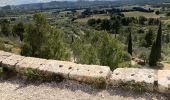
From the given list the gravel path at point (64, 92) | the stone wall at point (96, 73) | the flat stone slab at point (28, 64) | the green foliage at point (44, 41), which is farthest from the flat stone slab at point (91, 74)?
the green foliage at point (44, 41)

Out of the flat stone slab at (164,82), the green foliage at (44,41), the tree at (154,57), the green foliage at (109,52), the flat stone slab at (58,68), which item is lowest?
the tree at (154,57)

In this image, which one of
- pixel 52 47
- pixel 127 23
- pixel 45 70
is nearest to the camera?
pixel 45 70

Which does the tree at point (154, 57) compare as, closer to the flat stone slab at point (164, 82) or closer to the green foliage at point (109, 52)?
the green foliage at point (109, 52)

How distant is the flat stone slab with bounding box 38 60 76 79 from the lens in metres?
8.03

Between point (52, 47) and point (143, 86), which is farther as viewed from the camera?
point (52, 47)

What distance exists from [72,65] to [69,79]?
595 millimetres

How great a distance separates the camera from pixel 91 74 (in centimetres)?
775

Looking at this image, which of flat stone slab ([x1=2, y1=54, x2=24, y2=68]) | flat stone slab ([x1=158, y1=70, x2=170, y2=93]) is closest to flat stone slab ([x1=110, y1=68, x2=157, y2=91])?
flat stone slab ([x1=158, y1=70, x2=170, y2=93])

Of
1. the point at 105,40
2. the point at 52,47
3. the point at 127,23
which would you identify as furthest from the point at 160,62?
the point at 127,23

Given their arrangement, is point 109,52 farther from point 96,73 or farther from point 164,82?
point 164,82

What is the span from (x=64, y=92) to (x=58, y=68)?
109 centimetres

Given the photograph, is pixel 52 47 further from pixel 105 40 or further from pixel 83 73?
pixel 83 73

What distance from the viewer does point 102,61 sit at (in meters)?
26.0

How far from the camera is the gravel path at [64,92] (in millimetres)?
6988
